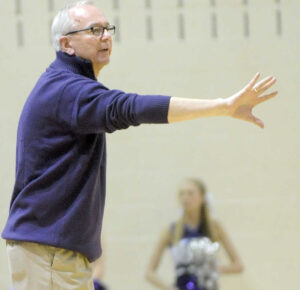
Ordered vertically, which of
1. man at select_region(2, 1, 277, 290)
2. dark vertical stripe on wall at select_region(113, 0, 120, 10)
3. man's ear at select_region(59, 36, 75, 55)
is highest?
dark vertical stripe on wall at select_region(113, 0, 120, 10)

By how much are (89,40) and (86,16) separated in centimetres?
9

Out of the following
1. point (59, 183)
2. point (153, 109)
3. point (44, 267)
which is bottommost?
point (44, 267)

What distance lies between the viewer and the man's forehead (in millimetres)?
2668

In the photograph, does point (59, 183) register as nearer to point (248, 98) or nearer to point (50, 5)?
point (248, 98)

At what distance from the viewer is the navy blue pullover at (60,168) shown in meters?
2.46

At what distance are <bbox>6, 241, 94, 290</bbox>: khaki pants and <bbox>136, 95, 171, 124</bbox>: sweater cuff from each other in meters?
0.55

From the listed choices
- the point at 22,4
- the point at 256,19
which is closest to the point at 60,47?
the point at 22,4

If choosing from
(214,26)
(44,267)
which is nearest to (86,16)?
(44,267)

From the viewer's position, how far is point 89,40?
104 inches

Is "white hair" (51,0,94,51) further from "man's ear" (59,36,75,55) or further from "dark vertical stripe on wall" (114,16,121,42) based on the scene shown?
"dark vertical stripe on wall" (114,16,121,42)

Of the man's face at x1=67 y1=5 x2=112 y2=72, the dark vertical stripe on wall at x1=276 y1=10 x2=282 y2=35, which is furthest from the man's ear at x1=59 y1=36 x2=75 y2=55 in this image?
the dark vertical stripe on wall at x1=276 y1=10 x2=282 y2=35

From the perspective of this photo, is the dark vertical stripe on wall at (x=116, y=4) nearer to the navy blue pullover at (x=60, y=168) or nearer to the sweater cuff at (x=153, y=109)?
the navy blue pullover at (x=60, y=168)

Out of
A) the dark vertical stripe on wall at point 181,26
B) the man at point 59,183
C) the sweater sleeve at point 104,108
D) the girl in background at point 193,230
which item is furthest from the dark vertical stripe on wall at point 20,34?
the sweater sleeve at point 104,108

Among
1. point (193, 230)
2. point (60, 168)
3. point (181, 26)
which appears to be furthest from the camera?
point (181, 26)
